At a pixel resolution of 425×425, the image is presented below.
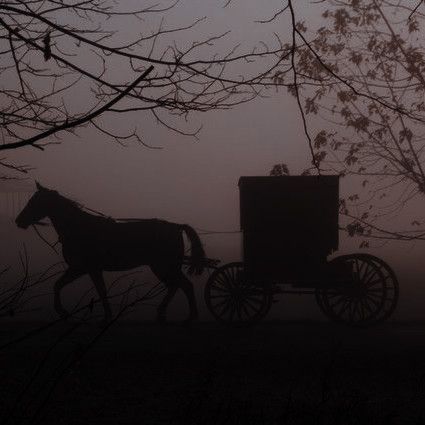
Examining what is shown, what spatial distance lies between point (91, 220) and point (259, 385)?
16.9ft

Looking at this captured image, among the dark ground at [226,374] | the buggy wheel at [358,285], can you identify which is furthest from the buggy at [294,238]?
the dark ground at [226,374]

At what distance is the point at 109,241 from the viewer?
1172 cm

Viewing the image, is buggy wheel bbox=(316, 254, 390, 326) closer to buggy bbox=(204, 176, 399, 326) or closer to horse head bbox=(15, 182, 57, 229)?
buggy bbox=(204, 176, 399, 326)

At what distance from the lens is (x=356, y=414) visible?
4938 mm

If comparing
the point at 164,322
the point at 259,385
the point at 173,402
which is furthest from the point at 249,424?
the point at 164,322

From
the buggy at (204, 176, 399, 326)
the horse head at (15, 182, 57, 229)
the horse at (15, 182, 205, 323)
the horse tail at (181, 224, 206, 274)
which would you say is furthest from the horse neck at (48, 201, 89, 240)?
the buggy at (204, 176, 399, 326)

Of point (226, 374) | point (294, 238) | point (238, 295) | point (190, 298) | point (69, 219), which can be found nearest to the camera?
point (226, 374)

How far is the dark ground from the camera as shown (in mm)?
5875

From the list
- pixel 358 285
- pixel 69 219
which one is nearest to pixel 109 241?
pixel 69 219

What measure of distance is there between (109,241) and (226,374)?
14.7ft

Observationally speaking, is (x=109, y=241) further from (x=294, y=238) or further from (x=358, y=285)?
(x=358, y=285)

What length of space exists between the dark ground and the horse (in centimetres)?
89

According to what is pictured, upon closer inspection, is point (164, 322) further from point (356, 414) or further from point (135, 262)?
point (356, 414)

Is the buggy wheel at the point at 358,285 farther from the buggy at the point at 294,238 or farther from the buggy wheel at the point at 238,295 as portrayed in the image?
the buggy wheel at the point at 238,295
